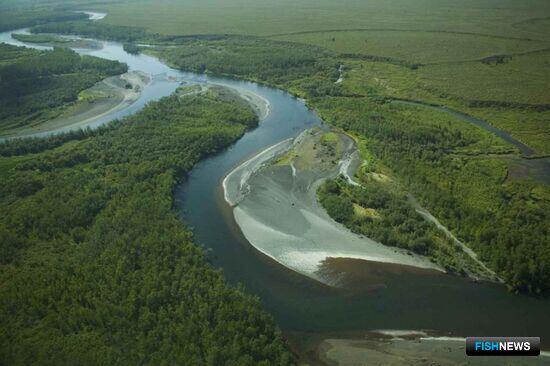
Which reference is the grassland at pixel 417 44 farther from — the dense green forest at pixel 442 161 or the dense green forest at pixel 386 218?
the dense green forest at pixel 386 218

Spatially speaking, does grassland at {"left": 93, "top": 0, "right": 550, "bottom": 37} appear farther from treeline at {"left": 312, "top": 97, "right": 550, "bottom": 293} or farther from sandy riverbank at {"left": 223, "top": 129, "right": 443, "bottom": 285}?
sandy riverbank at {"left": 223, "top": 129, "right": 443, "bottom": 285}

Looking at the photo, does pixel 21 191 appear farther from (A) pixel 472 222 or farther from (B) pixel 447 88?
(B) pixel 447 88

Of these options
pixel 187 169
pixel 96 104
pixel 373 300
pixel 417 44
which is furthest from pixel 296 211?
pixel 417 44

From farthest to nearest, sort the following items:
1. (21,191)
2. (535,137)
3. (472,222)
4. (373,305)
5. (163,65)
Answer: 1. (163,65)
2. (535,137)
3. (21,191)
4. (472,222)
5. (373,305)

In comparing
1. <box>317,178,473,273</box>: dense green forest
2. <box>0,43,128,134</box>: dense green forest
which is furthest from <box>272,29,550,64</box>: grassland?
<box>317,178,473,273</box>: dense green forest

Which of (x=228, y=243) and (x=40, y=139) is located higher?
(x=40, y=139)

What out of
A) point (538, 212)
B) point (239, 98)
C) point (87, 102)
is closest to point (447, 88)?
point (239, 98)
